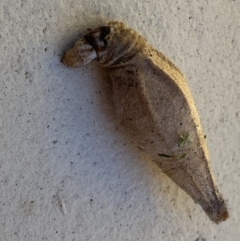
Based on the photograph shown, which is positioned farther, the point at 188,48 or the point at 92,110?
the point at 188,48

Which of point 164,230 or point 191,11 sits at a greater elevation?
point 191,11

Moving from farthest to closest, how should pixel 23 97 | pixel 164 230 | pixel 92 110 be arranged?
1. pixel 164 230
2. pixel 92 110
3. pixel 23 97

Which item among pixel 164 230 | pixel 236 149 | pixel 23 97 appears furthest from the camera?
pixel 236 149

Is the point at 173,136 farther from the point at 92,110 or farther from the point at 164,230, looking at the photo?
the point at 164,230

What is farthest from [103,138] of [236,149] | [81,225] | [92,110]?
[236,149]
